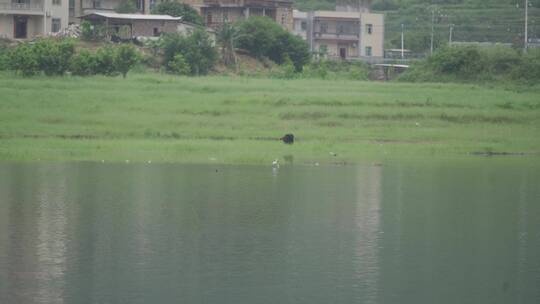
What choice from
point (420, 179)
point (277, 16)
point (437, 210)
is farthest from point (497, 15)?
point (437, 210)

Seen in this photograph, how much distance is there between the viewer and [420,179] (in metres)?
→ 25.9

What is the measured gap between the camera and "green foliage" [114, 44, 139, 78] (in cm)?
4092

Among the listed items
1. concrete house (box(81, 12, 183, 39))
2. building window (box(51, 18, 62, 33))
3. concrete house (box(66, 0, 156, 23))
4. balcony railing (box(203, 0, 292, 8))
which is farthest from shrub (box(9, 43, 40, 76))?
balcony railing (box(203, 0, 292, 8))

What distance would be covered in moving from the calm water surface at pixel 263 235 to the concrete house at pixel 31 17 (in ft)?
93.6

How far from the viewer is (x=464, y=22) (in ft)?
246

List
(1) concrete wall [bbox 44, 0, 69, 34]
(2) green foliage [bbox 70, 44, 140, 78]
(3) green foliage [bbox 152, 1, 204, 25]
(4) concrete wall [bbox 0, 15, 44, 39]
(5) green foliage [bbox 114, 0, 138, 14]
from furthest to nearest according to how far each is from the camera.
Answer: (3) green foliage [bbox 152, 1, 204, 25] < (5) green foliage [bbox 114, 0, 138, 14] < (1) concrete wall [bbox 44, 0, 69, 34] < (4) concrete wall [bbox 0, 15, 44, 39] < (2) green foliage [bbox 70, 44, 140, 78]

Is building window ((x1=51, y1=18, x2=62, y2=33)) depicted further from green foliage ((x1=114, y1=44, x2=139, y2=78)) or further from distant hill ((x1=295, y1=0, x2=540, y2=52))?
distant hill ((x1=295, y1=0, x2=540, y2=52))

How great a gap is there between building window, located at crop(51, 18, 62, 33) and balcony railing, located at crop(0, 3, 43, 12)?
1620 mm

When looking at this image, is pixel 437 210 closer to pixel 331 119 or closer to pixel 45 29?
pixel 331 119

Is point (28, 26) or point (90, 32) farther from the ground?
point (28, 26)

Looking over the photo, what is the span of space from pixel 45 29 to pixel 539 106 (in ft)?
92.4

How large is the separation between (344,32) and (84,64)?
116 ft

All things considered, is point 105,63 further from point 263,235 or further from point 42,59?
point 263,235

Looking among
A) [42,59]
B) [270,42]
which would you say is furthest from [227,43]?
[42,59]
